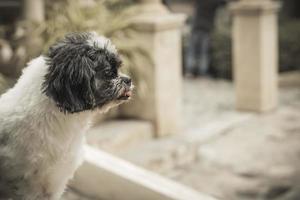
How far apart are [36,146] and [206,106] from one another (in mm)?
7281

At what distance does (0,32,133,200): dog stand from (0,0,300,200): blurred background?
196 centimetres

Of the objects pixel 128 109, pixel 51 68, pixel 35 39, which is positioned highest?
pixel 51 68

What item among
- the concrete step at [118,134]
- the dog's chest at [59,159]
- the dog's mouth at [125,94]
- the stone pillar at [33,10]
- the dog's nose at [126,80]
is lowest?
the concrete step at [118,134]

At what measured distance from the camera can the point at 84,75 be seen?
2.35 meters

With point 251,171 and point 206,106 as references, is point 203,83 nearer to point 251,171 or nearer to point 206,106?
point 206,106

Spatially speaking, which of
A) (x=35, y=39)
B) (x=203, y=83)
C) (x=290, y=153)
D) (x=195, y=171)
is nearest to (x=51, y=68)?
(x=35, y=39)

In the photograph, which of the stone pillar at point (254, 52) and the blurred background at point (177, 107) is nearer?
the blurred background at point (177, 107)

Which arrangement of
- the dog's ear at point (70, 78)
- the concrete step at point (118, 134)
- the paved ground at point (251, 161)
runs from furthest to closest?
the concrete step at point (118, 134) < the paved ground at point (251, 161) < the dog's ear at point (70, 78)

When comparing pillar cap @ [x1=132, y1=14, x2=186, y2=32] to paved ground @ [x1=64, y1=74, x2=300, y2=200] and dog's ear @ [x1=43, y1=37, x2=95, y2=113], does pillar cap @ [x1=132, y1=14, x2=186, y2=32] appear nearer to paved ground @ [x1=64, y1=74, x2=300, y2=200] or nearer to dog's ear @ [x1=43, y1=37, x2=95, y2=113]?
paved ground @ [x1=64, y1=74, x2=300, y2=200]

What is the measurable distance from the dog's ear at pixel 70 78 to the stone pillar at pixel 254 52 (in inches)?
266

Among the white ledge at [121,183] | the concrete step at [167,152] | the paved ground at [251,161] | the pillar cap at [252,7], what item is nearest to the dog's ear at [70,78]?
the white ledge at [121,183]

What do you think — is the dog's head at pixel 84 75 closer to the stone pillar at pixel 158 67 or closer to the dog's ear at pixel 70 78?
the dog's ear at pixel 70 78

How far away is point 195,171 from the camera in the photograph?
21.2 ft

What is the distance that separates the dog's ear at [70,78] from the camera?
2.32 meters
